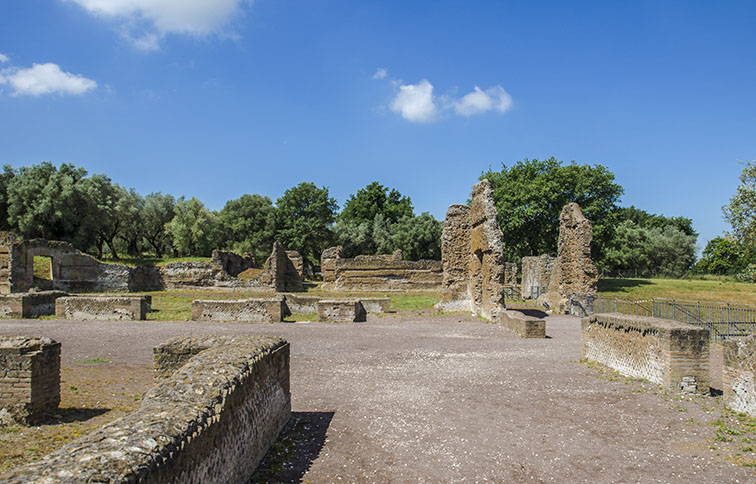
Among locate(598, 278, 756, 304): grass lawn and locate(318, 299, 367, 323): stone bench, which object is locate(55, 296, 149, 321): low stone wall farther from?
locate(598, 278, 756, 304): grass lawn

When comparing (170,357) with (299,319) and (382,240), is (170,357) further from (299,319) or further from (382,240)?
(382,240)

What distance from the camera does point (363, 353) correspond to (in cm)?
1095

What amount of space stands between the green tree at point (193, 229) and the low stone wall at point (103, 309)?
123 ft

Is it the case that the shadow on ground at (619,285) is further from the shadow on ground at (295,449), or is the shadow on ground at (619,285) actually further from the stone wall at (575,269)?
the shadow on ground at (295,449)

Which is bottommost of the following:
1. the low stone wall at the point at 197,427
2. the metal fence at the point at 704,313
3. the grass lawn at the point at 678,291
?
the grass lawn at the point at 678,291

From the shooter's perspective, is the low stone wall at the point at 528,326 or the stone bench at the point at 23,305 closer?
the low stone wall at the point at 528,326

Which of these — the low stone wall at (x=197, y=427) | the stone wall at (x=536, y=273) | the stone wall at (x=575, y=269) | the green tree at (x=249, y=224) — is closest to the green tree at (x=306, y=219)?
the green tree at (x=249, y=224)

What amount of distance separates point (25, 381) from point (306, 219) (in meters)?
51.4

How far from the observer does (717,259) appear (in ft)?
210

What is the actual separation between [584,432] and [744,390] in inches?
96.0

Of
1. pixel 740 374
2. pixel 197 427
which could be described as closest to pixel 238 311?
pixel 197 427

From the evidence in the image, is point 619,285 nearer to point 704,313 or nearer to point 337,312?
point 704,313

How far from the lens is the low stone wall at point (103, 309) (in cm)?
1698

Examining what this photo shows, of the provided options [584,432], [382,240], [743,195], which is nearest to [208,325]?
[584,432]
